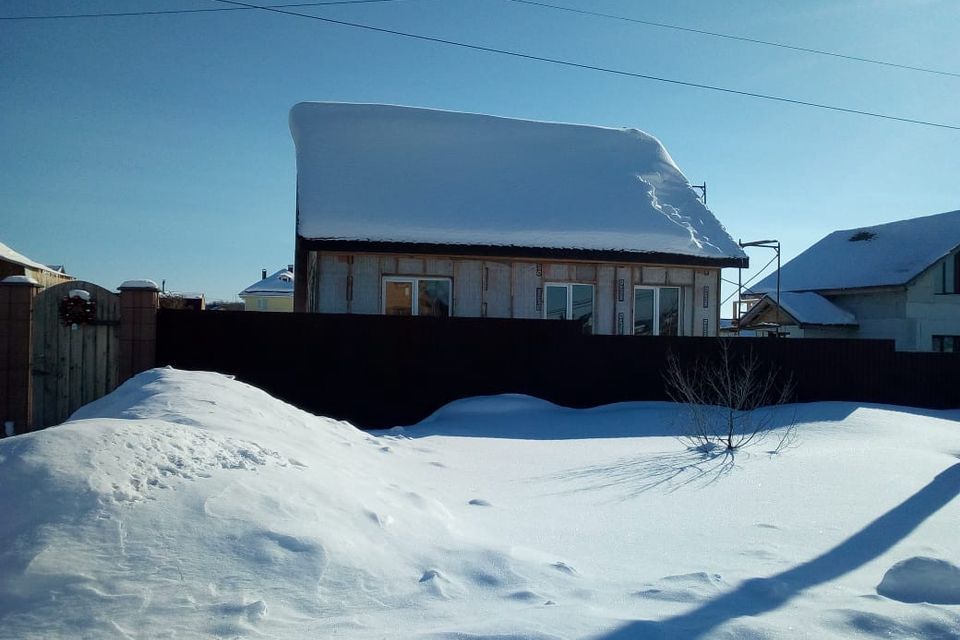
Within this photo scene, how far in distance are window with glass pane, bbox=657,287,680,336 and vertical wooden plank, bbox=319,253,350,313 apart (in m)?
6.82

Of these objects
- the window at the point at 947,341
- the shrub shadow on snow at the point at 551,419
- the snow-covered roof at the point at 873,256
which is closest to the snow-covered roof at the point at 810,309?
the snow-covered roof at the point at 873,256

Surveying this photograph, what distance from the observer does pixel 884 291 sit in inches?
1120

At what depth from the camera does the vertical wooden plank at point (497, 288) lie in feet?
47.4

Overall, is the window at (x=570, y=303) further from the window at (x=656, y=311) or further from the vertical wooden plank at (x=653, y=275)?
the vertical wooden plank at (x=653, y=275)

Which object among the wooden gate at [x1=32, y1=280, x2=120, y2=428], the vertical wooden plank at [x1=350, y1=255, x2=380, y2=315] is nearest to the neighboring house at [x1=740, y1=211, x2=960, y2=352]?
the vertical wooden plank at [x1=350, y1=255, x2=380, y2=315]

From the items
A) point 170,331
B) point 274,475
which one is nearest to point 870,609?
point 274,475

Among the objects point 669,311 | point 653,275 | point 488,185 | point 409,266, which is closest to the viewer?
point 409,266

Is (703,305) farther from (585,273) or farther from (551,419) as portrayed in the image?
(551,419)

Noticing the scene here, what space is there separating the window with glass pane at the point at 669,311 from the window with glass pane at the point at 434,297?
188 inches

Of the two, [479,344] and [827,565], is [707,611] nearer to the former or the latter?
[827,565]

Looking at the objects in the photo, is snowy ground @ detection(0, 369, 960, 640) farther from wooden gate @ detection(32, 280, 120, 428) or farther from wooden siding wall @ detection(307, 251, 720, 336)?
wooden siding wall @ detection(307, 251, 720, 336)

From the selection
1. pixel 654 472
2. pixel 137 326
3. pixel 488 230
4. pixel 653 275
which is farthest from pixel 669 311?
pixel 137 326

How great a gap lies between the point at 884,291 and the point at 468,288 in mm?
21738

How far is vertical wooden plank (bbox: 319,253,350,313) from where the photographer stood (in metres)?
13.9
